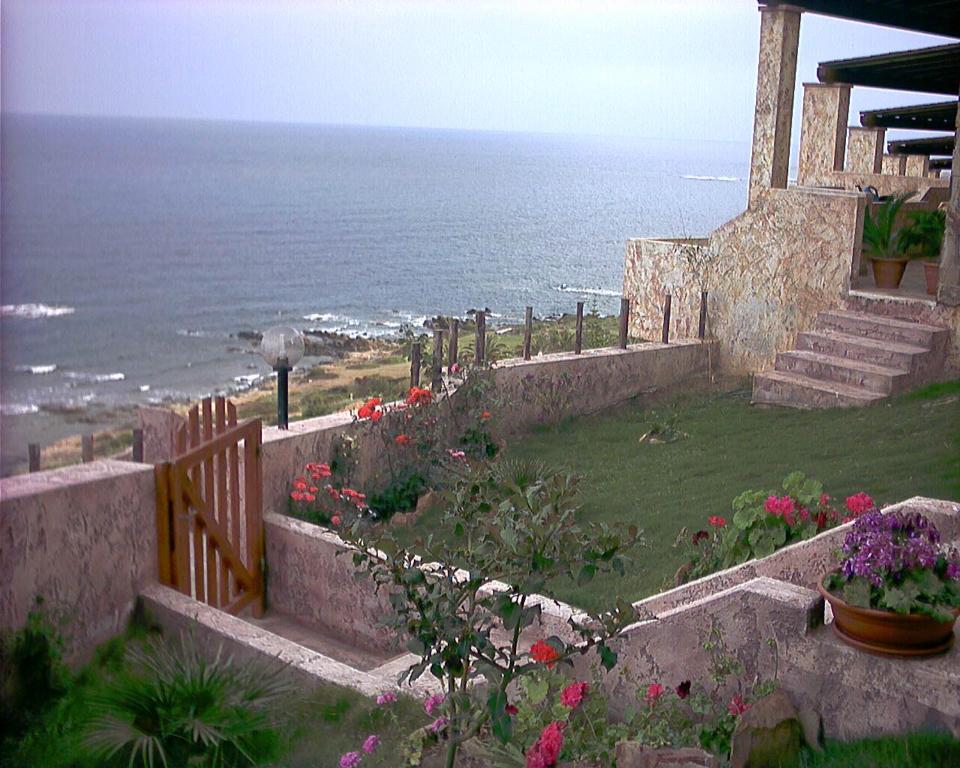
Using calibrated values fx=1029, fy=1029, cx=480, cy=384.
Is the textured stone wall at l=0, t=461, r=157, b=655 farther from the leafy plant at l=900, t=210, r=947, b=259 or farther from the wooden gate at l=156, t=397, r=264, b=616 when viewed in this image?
the leafy plant at l=900, t=210, r=947, b=259

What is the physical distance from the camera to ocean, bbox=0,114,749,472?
3193 millimetres

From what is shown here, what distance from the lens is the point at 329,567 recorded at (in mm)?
5582

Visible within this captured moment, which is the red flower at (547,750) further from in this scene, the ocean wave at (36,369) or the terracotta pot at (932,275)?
the terracotta pot at (932,275)

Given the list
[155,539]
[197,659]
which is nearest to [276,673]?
[197,659]

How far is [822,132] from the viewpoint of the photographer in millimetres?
14312

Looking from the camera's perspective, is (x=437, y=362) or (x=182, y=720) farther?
(x=437, y=362)

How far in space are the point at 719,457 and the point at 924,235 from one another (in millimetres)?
4449

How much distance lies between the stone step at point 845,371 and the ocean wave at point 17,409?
267 inches

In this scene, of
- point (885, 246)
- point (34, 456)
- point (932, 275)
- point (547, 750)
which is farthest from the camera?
point (885, 246)

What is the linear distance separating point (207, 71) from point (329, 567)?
8.93 feet

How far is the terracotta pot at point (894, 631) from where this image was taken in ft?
10.6

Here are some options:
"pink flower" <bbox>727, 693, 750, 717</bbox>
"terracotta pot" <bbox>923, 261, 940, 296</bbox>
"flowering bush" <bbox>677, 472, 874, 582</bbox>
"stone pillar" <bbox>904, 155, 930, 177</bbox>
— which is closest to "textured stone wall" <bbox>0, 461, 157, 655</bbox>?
"flowering bush" <bbox>677, 472, 874, 582</bbox>

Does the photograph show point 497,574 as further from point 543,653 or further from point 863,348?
point 863,348

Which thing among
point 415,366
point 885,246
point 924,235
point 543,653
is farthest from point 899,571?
point 924,235
